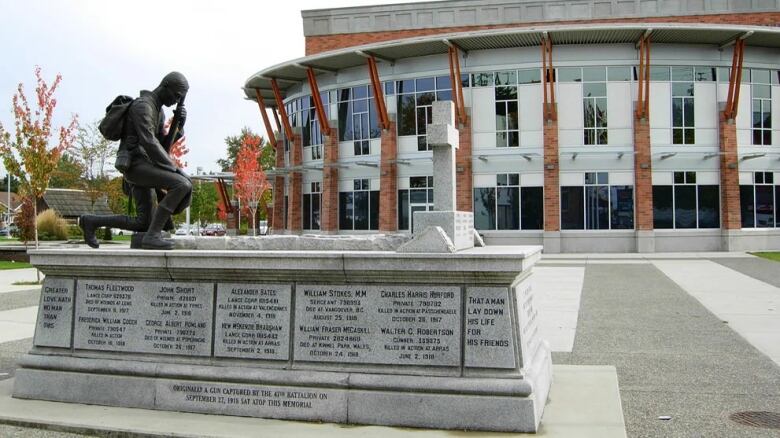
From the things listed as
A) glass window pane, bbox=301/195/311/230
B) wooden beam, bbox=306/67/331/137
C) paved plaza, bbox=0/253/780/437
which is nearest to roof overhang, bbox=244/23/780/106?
wooden beam, bbox=306/67/331/137

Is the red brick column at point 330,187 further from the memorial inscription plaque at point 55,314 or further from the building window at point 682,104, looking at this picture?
the memorial inscription plaque at point 55,314

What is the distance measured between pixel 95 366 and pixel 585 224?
90.3 ft

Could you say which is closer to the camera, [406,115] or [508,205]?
[508,205]

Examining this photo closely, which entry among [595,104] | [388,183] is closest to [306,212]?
[388,183]

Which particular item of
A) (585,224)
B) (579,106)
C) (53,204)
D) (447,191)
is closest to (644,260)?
(585,224)

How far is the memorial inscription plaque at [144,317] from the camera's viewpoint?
593 centimetres

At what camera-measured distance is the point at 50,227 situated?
128 ft

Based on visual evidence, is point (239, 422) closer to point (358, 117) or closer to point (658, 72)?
point (658, 72)

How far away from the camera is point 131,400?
5.86 m


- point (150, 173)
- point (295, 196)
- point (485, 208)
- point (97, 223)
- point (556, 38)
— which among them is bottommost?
point (97, 223)

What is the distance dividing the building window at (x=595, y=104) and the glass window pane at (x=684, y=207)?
13.5 ft

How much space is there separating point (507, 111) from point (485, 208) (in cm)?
466

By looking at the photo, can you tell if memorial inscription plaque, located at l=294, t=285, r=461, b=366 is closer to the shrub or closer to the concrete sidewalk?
the concrete sidewalk

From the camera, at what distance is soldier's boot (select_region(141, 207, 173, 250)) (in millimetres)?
6246
